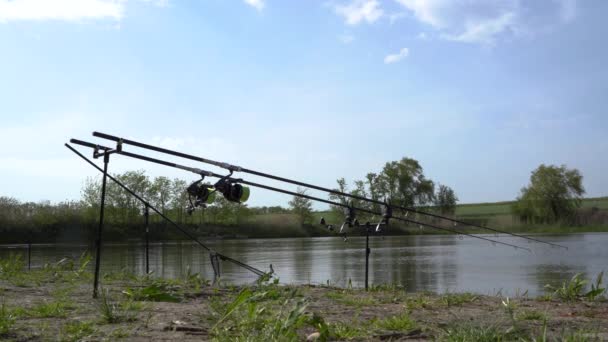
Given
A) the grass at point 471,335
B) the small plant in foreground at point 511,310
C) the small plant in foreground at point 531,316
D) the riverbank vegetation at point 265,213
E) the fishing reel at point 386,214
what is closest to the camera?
the grass at point 471,335

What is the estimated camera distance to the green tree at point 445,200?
2864 inches

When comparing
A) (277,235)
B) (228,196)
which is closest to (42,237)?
(277,235)

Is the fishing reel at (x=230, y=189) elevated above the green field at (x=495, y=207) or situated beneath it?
situated beneath

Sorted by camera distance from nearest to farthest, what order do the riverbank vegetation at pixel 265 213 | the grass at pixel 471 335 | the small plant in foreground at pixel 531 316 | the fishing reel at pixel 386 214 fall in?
1. the grass at pixel 471 335
2. the small plant in foreground at pixel 531 316
3. the fishing reel at pixel 386 214
4. the riverbank vegetation at pixel 265 213

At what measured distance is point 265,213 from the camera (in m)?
71.6

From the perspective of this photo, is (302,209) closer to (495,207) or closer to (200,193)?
(495,207)

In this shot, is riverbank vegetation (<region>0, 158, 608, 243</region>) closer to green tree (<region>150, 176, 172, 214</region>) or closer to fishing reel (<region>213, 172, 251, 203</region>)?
green tree (<region>150, 176, 172, 214</region>)

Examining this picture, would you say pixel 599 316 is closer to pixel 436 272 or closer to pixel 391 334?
pixel 391 334

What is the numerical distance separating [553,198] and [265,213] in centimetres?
3201

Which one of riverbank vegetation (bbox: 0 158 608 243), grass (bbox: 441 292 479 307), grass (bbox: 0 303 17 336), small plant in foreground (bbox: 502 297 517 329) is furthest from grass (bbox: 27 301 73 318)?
riverbank vegetation (bbox: 0 158 608 243)

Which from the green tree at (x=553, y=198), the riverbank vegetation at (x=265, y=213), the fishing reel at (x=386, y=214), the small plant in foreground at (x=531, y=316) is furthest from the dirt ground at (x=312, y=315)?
the green tree at (x=553, y=198)

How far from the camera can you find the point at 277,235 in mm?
60938

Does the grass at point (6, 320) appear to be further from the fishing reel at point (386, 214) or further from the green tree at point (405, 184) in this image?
the green tree at point (405, 184)

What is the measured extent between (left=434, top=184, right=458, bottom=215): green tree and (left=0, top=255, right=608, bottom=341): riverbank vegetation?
65719 mm
